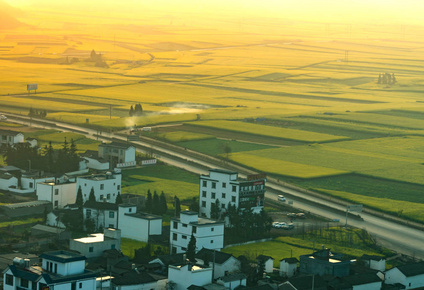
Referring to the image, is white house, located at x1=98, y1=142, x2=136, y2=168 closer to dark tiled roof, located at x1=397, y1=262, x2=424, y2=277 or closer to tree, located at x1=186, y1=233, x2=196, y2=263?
tree, located at x1=186, y1=233, x2=196, y2=263

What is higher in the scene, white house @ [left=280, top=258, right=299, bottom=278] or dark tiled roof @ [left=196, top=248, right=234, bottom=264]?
dark tiled roof @ [left=196, top=248, right=234, bottom=264]

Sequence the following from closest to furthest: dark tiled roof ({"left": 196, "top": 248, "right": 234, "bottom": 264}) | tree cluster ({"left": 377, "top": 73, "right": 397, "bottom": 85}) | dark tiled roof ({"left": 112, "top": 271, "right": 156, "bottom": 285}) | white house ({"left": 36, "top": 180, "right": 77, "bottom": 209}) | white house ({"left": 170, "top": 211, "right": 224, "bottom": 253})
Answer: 1. dark tiled roof ({"left": 112, "top": 271, "right": 156, "bottom": 285})
2. dark tiled roof ({"left": 196, "top": 248, "right": 234, "bottom": 264})
3. white house ({"left": 170, "top": 211, "right": 224, "bottom": 253})
4. white house ({"left": 36, "top": 180, "right": 77, "bottom": 209})
5. tree cluster ({"left": 377, "top": 73, "right": 397, "bottom": 85})

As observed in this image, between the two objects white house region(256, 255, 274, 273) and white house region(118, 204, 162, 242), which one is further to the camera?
white house region(118, 204, 162, 242)

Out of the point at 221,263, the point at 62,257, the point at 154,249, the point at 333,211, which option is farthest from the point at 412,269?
the point at 62,257

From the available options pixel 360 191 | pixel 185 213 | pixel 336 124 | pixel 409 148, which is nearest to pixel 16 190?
pixel 185 213

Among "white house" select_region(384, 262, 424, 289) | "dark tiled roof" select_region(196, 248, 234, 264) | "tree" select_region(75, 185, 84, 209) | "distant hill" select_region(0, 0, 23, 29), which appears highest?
"distant hill" select_region(0, 0, 23, 29)

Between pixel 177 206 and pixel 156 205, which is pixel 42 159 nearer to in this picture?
pixel 177 206

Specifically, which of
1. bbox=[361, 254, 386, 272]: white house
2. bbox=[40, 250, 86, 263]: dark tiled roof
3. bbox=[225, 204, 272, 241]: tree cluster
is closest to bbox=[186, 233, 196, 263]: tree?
bbox=[225, 204, 272, 241]: tree cluster

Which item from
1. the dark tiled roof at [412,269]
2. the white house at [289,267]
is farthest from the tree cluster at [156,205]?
the dark tiled roof at [412,269]
